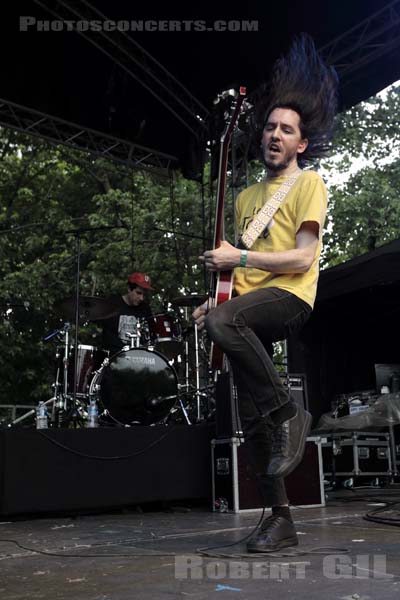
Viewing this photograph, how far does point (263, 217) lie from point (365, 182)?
15626 mm

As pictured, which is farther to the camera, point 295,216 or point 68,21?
point 68,21

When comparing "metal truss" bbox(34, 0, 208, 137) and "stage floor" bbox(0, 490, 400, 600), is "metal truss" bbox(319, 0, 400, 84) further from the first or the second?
"stage floor" bbox(0, 490, 400, 600)

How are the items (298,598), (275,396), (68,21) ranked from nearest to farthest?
(298,598) → (275,396) → (68,21)

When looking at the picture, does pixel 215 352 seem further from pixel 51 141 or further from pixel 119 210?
pixel 119 210

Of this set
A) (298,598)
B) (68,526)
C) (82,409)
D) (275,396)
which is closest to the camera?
(298,598)

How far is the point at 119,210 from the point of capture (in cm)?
1753

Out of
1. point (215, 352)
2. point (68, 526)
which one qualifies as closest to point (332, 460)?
point (68, 526)

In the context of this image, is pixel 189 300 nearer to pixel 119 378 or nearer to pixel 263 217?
pixel 119 378

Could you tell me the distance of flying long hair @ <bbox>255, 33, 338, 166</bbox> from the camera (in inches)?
119

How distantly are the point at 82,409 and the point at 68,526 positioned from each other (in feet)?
8.20

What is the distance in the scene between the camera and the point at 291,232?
9.45ft

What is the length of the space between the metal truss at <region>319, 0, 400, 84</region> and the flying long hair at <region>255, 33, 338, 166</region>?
15.7 ft

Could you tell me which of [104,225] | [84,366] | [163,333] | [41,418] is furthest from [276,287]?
[104,225]

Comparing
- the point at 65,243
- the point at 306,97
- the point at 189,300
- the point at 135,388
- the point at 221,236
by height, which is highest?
the point at 65,243
